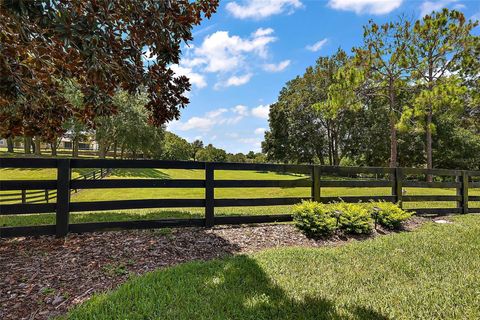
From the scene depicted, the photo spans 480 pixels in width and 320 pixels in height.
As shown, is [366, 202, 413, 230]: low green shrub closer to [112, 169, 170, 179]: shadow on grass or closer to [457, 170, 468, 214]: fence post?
[457, 170, 468, 214]: fence post

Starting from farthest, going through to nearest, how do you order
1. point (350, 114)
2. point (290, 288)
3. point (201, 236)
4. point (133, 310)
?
point (350, 114), point (201, 236), point (290, 288), point (133, 310)

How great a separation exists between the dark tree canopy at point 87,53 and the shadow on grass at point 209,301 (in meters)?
2.31

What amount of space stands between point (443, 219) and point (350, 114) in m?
27.8

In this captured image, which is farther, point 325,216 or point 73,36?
point 325,216

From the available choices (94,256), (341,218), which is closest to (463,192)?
(341,218)

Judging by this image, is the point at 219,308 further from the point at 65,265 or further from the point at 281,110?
the point at 281,110

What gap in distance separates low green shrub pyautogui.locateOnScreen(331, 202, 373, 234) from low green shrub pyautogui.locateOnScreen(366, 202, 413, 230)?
0.47 metres

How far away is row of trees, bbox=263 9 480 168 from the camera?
13727 mm

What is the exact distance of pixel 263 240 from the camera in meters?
A: 5.21

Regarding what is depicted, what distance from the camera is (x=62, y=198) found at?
477 cm

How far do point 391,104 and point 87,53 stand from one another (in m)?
15.6

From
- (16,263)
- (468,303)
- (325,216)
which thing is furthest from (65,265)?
(468,303)

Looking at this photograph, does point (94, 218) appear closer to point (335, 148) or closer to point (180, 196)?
point (180, 196)

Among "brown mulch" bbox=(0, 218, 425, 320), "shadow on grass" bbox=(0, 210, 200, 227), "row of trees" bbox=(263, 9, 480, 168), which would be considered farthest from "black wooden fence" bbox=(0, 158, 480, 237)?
"row of trees" bbox=(263, 9, 480, 168)
